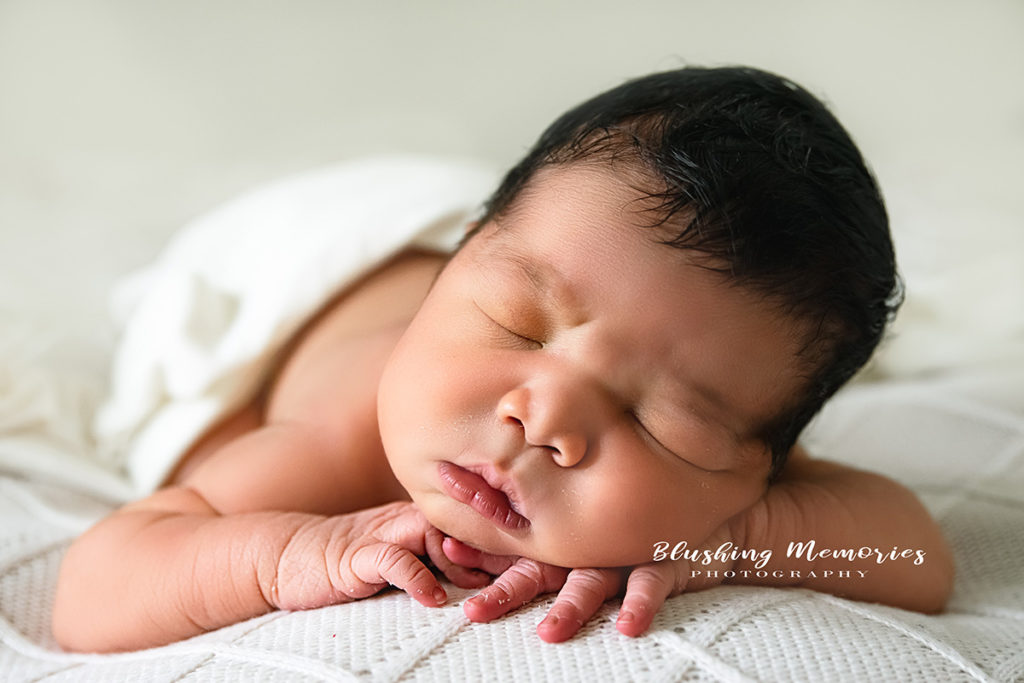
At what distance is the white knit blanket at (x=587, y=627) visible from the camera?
739 millimetres

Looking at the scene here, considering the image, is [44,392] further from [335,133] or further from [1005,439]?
[1005,439]

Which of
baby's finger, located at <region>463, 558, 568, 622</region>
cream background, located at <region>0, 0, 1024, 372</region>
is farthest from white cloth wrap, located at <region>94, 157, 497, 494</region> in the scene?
baby's finger, located at <region>463, 558, 568, 622</region>

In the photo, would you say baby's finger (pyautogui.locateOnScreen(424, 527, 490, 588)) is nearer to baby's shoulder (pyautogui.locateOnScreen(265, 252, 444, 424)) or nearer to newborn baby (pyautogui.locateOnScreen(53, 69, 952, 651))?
newborn baby (pyautogui.locateOnScreen(53, 69, 952, 651))

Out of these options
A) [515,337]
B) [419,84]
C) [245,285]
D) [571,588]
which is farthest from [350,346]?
[419,84]

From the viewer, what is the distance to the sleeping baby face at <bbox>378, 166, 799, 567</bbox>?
32.2 inches

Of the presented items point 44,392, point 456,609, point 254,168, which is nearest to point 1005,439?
point 456,609

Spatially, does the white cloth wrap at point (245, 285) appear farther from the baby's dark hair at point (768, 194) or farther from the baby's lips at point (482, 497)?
the baby's lips at point (482, 497)

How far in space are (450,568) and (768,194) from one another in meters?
0.45

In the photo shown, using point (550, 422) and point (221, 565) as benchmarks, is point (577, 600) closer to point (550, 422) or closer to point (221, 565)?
point (550, 422)

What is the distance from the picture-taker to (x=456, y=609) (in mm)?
811

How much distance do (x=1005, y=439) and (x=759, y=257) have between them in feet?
2.61

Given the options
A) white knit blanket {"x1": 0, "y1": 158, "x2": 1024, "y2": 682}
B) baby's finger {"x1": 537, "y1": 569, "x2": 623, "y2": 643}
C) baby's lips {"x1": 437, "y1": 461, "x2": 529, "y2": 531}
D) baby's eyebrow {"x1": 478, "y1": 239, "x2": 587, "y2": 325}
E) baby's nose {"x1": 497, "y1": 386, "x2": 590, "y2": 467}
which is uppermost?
baby's eyebrow {"x1": 478, "y1": 239, "x2": 587, "y2": 325}

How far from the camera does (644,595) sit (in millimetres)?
809

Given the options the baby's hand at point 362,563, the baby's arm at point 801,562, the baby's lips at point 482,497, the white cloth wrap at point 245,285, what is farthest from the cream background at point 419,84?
the baby's lips at point 482,497
